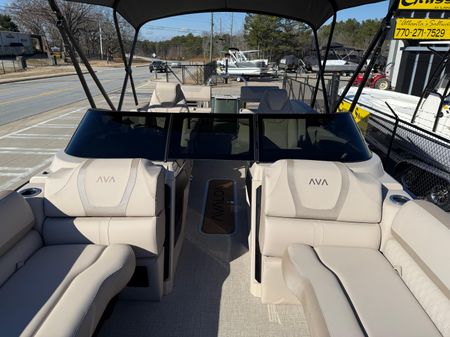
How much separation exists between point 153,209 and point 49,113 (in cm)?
1027

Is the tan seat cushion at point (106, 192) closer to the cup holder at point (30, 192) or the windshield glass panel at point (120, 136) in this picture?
the cup holder at point (30, 192)

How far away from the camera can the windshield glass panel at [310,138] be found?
124 inches

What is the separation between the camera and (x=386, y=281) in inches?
79.5

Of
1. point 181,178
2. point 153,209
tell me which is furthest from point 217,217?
point 153,209

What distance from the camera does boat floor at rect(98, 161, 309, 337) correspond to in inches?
91.5

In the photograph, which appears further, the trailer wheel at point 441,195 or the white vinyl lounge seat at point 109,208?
the trailer wheel at point 441,195

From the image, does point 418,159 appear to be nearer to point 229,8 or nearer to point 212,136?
point 212,136

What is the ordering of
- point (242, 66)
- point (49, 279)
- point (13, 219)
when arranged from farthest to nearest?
point (242, 66) < point (13, 219) < point (49, 279)

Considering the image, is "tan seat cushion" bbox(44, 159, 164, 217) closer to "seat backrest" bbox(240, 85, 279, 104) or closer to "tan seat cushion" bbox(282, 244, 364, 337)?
"tan seat cushion" bbox(282, 244, 364, 337)

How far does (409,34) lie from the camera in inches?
277

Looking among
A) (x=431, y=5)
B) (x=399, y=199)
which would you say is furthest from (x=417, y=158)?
(x=431, y=5)

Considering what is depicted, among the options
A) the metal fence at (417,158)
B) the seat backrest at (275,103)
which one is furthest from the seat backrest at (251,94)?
the metal fence at (417,158)

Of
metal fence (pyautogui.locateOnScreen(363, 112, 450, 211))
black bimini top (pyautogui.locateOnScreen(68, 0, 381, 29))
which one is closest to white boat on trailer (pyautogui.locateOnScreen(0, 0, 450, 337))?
black bimini top (pyautogui.locateOnScreen(68, 0, 381, 29))

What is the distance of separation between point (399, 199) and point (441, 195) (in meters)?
2.55
